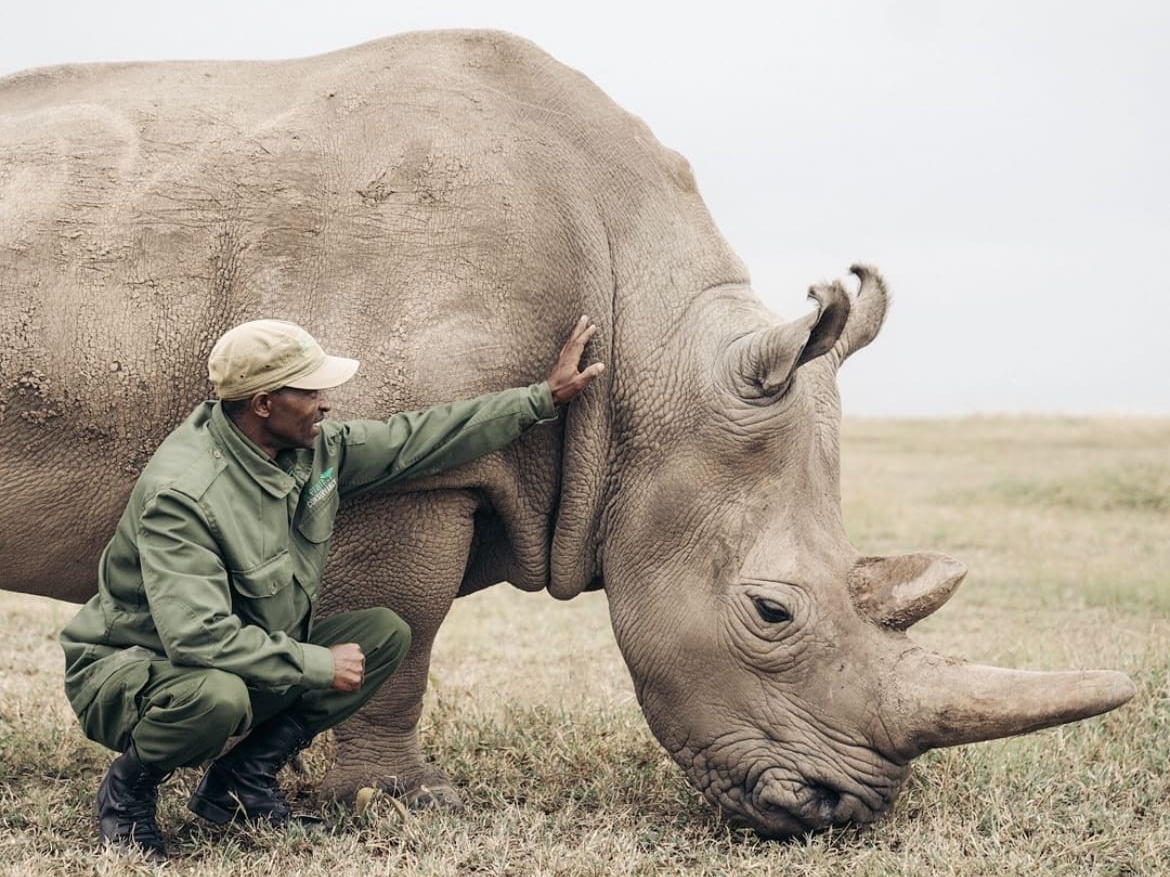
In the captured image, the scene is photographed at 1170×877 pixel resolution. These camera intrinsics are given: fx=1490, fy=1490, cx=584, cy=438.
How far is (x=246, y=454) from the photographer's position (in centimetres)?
445

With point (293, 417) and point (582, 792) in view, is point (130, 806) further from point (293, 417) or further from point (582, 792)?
point (582, 792)

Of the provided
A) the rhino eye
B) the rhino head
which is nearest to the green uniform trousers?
the rhino head

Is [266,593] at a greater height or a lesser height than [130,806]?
greater

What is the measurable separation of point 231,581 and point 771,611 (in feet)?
5.56

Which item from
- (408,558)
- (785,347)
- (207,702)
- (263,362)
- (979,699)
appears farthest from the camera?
(408,558)

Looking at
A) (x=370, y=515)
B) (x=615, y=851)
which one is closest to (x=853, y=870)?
(x=615, y=851)

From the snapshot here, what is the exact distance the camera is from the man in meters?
4.27

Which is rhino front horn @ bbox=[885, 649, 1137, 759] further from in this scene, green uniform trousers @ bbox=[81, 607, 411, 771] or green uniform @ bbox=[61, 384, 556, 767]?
green uniform trousers @ bbox=[81, 607, 411, 771]

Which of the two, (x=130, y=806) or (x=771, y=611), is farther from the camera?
(x=771, y=611)

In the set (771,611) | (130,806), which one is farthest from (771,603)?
(130,806)

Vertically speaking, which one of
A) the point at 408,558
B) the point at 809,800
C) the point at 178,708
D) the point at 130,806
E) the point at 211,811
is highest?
the point at 408,558

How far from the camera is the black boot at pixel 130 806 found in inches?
181

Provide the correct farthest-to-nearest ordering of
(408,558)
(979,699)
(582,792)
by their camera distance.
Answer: (582,792) → (408,558) → (979,699)

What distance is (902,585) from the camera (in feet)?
15.8
